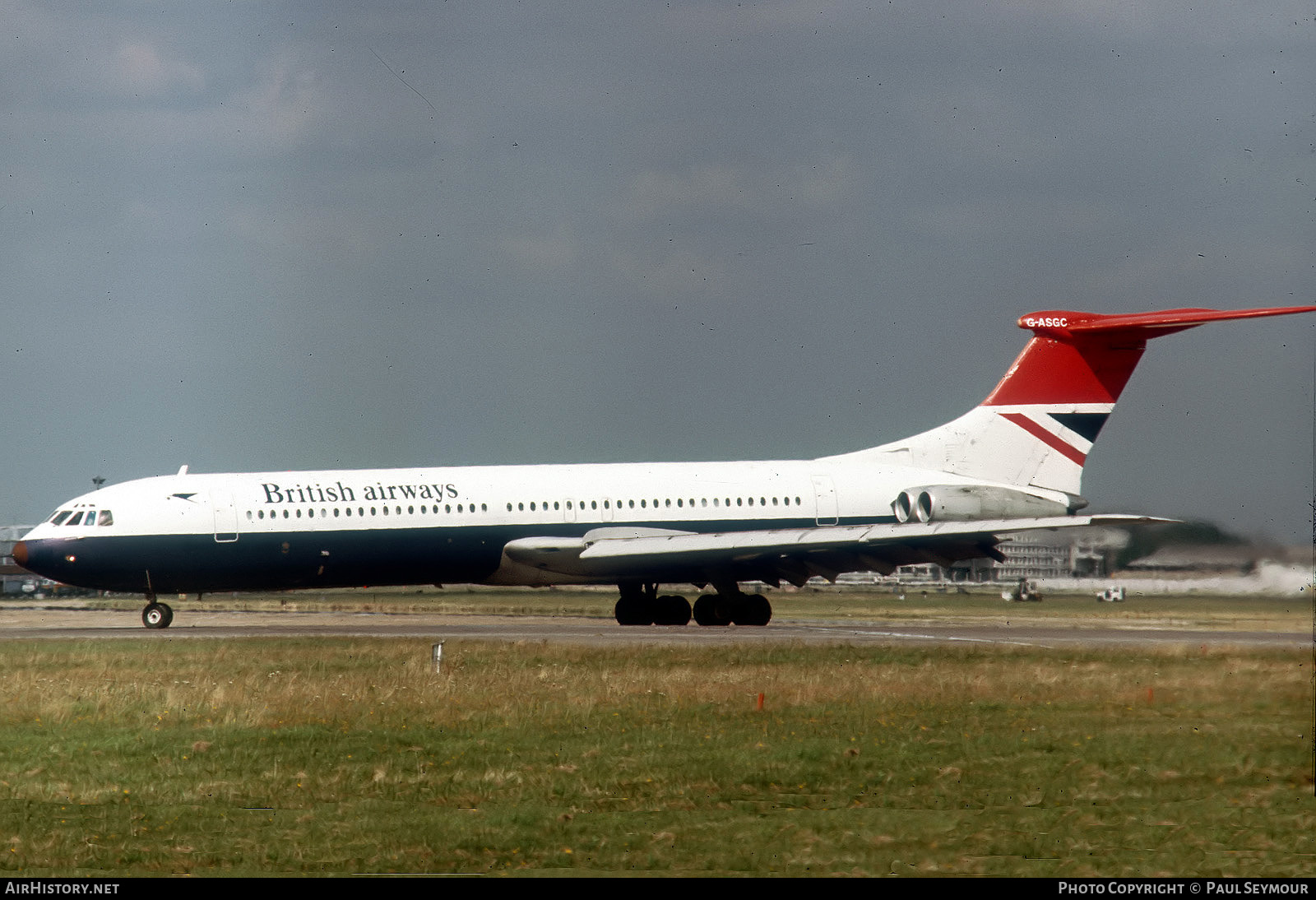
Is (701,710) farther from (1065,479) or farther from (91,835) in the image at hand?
(1065,479)

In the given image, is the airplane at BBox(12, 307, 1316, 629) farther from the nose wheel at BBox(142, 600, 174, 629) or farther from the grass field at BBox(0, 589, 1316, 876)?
the grass field at BBox(0, 589, 1316, 876)

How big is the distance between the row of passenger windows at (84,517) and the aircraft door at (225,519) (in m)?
2.41

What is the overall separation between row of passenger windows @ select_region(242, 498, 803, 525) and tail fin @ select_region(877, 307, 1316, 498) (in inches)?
185

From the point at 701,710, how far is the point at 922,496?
2294cm

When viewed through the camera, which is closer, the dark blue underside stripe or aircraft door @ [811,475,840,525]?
the dark blue underside stripe

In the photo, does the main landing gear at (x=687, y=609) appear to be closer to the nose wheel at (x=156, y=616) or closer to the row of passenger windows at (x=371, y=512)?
the row of passenger windows at (x=371, y=512)

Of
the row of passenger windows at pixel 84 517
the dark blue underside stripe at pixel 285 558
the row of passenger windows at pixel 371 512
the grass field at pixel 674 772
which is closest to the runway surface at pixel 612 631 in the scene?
the dark blue underside stripe at pixel 285 558

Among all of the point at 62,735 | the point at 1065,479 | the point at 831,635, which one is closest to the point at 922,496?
the point at 1065,479

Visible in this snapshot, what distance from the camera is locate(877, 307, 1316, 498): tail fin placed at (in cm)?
4219

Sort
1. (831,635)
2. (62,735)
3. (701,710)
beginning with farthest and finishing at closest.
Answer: (831,635) → (701,710) → (62,735)

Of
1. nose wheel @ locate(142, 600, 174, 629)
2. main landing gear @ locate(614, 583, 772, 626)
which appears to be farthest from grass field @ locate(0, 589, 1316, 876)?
main landing gear @ locate(614, 583, 772, 626)

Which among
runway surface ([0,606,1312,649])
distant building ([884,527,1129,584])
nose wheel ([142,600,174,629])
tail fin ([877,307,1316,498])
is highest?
tail fin ([877,307,1316,498])

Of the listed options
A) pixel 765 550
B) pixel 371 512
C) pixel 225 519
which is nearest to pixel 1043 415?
pixel 765 550

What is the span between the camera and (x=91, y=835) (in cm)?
1188
